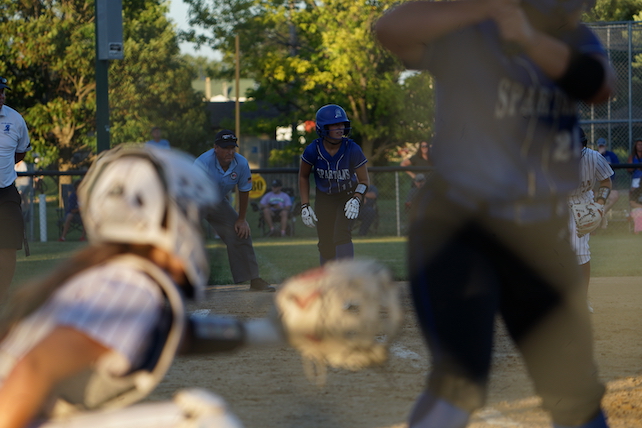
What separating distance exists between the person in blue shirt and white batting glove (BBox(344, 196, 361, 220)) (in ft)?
4.81

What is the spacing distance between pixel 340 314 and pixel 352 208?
581cm

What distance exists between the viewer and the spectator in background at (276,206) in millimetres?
16953

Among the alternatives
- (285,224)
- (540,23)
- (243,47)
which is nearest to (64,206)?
(285,224)

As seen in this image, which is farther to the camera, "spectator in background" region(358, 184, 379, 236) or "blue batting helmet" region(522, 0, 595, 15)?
"spectator in background" region(358, 184, 379, 236)

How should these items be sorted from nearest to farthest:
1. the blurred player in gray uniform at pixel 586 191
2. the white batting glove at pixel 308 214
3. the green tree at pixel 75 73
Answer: the blurred player in gray uniform at pixel 586 191 < the white batting glove at pixel 308 214 < the green tree at pixel 75 73

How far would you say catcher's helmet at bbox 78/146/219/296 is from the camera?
5.60 feet

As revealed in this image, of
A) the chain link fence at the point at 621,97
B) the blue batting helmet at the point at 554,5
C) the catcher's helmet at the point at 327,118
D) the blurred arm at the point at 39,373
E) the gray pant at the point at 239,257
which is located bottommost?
the gray pant at the point at 239,257

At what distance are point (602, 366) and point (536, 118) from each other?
3.44m

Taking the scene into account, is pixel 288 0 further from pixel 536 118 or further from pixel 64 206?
pixel 536 118

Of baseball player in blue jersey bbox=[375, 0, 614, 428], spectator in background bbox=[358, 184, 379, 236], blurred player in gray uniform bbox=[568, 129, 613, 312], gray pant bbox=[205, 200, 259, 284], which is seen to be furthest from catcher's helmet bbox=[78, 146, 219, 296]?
spectator in background bbox=[358, 184, 379, 236]

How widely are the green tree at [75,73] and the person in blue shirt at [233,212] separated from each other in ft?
59.9

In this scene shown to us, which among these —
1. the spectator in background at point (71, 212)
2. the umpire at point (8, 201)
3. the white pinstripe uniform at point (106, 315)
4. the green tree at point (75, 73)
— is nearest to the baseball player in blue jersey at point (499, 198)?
the white pinstripe uniform at point (106, 315)

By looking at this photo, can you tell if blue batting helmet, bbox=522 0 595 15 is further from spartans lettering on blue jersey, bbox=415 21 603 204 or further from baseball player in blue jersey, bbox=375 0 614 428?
spartans lettering on blue jersey, bbox=415 21 603 204

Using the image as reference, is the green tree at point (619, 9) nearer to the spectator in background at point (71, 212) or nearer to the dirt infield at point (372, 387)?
the spectator in background at point (71, 212)
